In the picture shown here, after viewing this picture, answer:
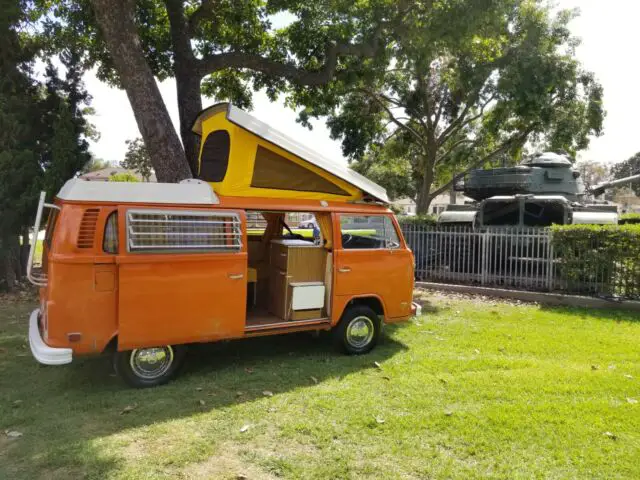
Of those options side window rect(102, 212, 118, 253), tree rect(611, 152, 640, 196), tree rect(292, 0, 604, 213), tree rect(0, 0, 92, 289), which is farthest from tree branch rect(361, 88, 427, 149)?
tree rect(611, 152, 640, 196)

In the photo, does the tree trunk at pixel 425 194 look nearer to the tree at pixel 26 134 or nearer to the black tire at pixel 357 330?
the tree at pixel 26 134

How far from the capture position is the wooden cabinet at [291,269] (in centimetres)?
630

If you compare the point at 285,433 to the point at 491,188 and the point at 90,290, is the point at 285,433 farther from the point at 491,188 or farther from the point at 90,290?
the point at 491,188

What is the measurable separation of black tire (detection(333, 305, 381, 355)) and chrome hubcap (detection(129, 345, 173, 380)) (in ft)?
7.24

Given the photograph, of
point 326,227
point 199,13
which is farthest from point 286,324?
point 199,13

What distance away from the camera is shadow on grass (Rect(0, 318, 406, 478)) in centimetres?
390

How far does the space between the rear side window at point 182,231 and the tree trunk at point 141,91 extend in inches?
167

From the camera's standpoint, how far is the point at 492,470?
3.76 meters

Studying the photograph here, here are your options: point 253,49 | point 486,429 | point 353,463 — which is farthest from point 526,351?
point 253,49

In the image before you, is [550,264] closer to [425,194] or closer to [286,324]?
[286,324]

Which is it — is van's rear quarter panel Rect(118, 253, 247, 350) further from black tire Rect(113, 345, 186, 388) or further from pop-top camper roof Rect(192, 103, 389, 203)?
pop-top camper roof Rect(192, 103, 389, 203)

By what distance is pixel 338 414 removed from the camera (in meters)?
4.71

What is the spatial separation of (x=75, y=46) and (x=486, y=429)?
12.4 m

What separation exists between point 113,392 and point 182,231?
6.03 feet
